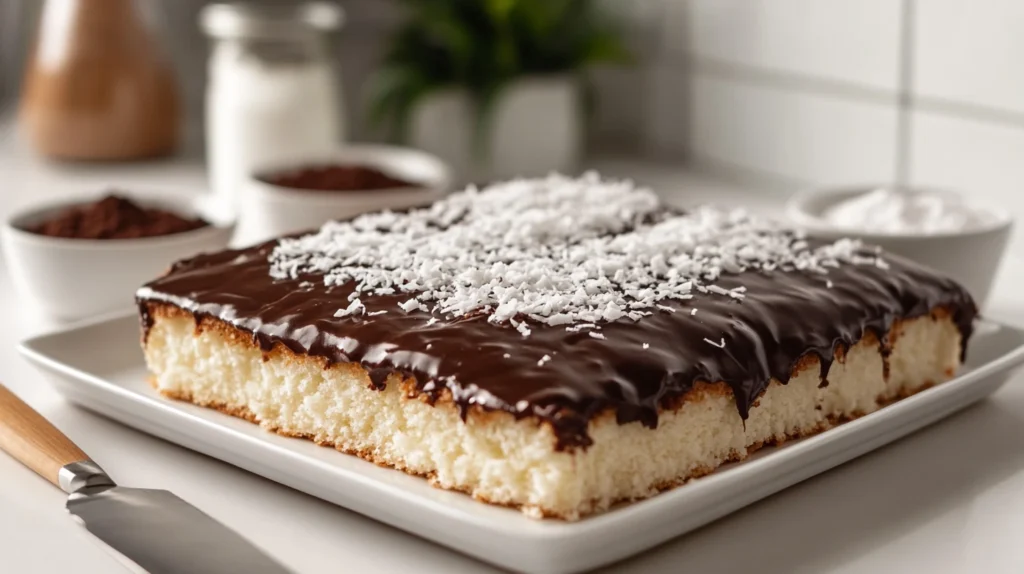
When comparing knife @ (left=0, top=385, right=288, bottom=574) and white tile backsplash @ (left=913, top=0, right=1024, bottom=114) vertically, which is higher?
white tile backsplash @ (left=913, top=0, right=1024, bottom=114)

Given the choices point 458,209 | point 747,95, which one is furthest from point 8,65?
point 458,209

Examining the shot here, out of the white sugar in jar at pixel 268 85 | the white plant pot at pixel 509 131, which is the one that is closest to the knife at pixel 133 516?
the white sugar in jar at pixel 268 85

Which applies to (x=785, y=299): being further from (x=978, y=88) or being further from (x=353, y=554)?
(x=978, y=88)

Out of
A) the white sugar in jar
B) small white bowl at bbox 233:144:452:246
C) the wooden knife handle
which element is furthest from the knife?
the white sugar in jar

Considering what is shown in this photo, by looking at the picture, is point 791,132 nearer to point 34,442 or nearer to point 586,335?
point 586,335

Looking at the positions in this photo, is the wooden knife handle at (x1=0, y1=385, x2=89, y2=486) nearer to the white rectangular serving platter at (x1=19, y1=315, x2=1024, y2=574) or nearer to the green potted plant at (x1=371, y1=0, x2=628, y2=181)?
the white rectangular serving platter at (x1=19, y1=315, x2=1024, y2=574)

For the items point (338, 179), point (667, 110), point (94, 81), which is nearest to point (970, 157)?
point (667, 110)

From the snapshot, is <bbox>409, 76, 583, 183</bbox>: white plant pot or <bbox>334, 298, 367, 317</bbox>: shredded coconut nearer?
<bbox>334, 298, 367, 317</bbox>: shredded coconut
